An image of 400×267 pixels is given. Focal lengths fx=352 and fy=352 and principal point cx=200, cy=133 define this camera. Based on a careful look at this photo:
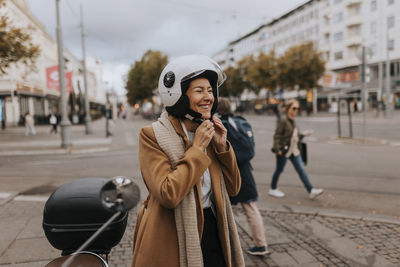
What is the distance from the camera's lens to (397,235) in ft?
14.3

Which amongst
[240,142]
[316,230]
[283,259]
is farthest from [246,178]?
[316,230]

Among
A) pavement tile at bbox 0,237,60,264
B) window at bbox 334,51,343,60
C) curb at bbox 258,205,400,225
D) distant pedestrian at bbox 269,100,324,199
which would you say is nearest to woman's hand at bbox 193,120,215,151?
pavement tile at bbox 0,237,60,264

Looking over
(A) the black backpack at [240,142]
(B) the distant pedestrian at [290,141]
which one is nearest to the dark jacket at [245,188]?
(A) the black backpack at [240,142]

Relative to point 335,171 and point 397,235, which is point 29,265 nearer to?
point 397,235

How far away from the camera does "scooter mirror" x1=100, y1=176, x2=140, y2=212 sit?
1.58 meters

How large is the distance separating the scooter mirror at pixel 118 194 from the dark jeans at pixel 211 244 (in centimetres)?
55

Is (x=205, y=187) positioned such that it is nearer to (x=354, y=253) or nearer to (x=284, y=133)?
(x=354, y=253)

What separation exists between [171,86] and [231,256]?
1.06m

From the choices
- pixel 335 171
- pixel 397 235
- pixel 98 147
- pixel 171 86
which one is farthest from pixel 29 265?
pixel 98 147

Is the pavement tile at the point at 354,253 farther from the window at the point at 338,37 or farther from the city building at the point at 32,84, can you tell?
the window at the point at 338,37

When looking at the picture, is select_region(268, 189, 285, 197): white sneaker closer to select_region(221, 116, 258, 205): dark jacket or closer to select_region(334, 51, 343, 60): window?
select_region(221, 116, 258, 205): dark jacket

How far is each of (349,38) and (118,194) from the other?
55.3 metres

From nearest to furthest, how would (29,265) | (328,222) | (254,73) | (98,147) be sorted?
1. (29,265)
2. (328,222)
3. (98,147)
4. (254,73)

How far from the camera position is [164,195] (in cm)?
173
